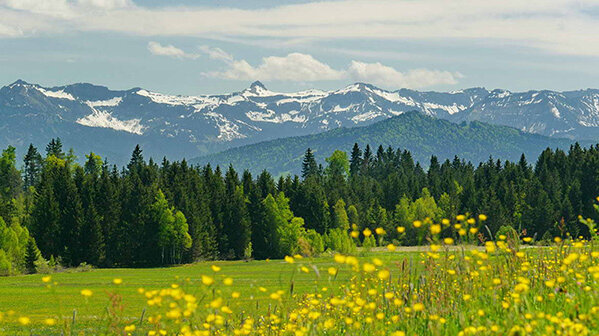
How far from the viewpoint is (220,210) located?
108 metres

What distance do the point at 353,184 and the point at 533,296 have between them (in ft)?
465

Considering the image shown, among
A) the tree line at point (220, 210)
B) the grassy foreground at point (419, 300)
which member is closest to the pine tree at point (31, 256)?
the tree line at point (220, 210)

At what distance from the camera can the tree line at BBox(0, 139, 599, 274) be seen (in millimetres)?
88625

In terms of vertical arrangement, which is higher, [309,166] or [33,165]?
[309,166]

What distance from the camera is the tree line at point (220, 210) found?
88625 millimetres

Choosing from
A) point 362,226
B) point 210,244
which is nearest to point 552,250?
point 210,244

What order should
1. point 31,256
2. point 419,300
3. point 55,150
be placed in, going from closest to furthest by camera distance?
point 419,300
point 31,256
point 55,150

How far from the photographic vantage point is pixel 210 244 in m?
102

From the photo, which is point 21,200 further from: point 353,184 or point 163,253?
point 353,184

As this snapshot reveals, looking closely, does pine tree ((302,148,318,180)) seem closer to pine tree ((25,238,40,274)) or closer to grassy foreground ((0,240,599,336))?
pine tree ((25,238,40,274))

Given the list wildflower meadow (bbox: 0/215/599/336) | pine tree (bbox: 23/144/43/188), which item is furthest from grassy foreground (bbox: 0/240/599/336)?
pine tree (bbox: 23/144/43/188)

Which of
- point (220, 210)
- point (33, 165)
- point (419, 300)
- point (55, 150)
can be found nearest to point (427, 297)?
point (419, 300)

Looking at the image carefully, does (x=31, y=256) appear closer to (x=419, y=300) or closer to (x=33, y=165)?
(x=419, y=300)

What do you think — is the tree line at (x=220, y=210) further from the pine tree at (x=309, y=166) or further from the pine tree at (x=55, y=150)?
the pine tree at (x=309, y=166)
